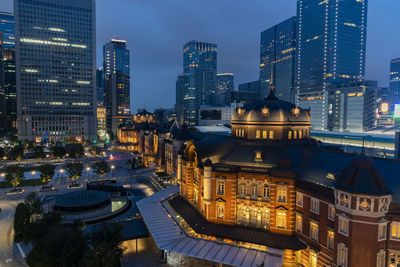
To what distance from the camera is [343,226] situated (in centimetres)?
3200

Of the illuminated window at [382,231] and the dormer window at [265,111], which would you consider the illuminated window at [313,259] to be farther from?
the dormer window at [265,111]

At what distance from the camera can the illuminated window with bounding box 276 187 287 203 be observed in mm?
41312

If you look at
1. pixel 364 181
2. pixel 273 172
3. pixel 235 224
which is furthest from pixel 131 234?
pixel 364 181

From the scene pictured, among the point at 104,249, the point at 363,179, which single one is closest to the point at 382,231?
the point at 363,179

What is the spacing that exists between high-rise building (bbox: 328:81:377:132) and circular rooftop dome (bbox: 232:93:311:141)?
423 feet

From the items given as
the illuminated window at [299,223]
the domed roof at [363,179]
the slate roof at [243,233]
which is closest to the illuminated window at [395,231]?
the domed roof at [363,179]

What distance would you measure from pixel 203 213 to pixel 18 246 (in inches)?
1281

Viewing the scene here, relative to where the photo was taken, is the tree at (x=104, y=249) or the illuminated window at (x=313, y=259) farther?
the illuminated window at (x=313, y=259)

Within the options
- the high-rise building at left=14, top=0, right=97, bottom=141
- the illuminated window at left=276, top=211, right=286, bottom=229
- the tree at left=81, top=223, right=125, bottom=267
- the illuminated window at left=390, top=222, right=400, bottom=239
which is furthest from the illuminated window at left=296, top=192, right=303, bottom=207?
the high-rise building at left=14, top=0, right=97, bottom=141

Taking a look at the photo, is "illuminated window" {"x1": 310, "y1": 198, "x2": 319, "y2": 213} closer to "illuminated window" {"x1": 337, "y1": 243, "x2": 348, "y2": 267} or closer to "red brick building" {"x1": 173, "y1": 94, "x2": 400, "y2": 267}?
"red brick building" {"x1": 173, "y1": 94, "x2": 400, "y2": 267}

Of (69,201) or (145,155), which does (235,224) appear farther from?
(145,155)

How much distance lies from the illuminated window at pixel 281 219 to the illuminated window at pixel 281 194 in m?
1.90

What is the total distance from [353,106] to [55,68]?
202336 millimetres

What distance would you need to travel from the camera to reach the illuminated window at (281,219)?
41.2 meters
